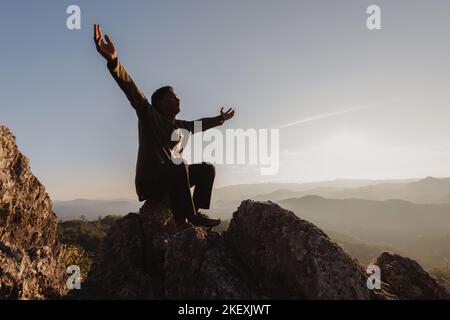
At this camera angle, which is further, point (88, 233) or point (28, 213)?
point (88, 233)

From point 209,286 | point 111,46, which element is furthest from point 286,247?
point 111,46

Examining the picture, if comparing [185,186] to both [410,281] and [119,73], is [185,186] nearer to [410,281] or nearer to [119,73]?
[119,73]

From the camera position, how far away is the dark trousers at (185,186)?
26.7ft

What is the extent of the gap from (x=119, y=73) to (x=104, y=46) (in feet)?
2.22

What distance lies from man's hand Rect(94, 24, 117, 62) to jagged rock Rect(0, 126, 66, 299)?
151 inches

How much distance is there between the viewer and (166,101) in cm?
922

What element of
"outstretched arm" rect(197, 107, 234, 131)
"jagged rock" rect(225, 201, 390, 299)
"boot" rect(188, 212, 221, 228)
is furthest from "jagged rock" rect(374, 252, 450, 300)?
"outstretched arm" rect(197, 107, 234, 131)

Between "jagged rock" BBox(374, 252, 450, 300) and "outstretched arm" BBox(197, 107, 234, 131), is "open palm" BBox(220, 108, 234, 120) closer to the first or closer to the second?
"outstretched arm" BBox(197, 107, 234, 131)

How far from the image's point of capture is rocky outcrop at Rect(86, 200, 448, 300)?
226 inches

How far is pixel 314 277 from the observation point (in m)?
5.69

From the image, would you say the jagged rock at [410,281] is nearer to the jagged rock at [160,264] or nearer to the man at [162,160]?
the jagged rock at [160,264]

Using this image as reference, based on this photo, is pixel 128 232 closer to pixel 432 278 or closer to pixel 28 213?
pixel 28 213
